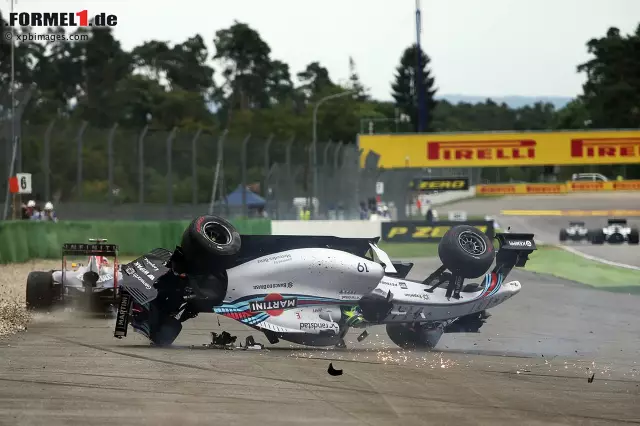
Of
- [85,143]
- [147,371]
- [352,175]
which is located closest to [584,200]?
[352,175]

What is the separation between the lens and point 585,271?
30562 mm

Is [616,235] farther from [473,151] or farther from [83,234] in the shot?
[473,151]

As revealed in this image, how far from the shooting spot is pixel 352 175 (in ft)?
160

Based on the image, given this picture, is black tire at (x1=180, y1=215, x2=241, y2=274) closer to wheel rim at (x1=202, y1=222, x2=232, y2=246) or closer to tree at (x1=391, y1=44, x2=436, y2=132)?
wheel rim at (x1=202, y1=222, x2=232, y2=246)

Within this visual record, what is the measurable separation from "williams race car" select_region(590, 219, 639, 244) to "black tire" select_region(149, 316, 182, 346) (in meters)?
33.3

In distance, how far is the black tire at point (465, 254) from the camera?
12820 mm

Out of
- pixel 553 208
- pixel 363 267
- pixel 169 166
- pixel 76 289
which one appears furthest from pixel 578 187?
pixel 363 267

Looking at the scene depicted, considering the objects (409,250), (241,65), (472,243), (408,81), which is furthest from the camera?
(408,81)

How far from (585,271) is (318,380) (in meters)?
21.6

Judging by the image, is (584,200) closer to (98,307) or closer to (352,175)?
(352,175)

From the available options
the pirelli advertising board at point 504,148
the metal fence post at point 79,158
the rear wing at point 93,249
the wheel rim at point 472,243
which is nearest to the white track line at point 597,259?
the metal fence post at point 79,158

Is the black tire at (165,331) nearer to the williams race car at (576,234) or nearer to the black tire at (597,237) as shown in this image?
the black tire at (597,237)

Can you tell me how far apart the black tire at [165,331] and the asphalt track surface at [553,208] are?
28204 mm

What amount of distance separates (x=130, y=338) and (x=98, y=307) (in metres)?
2.89
